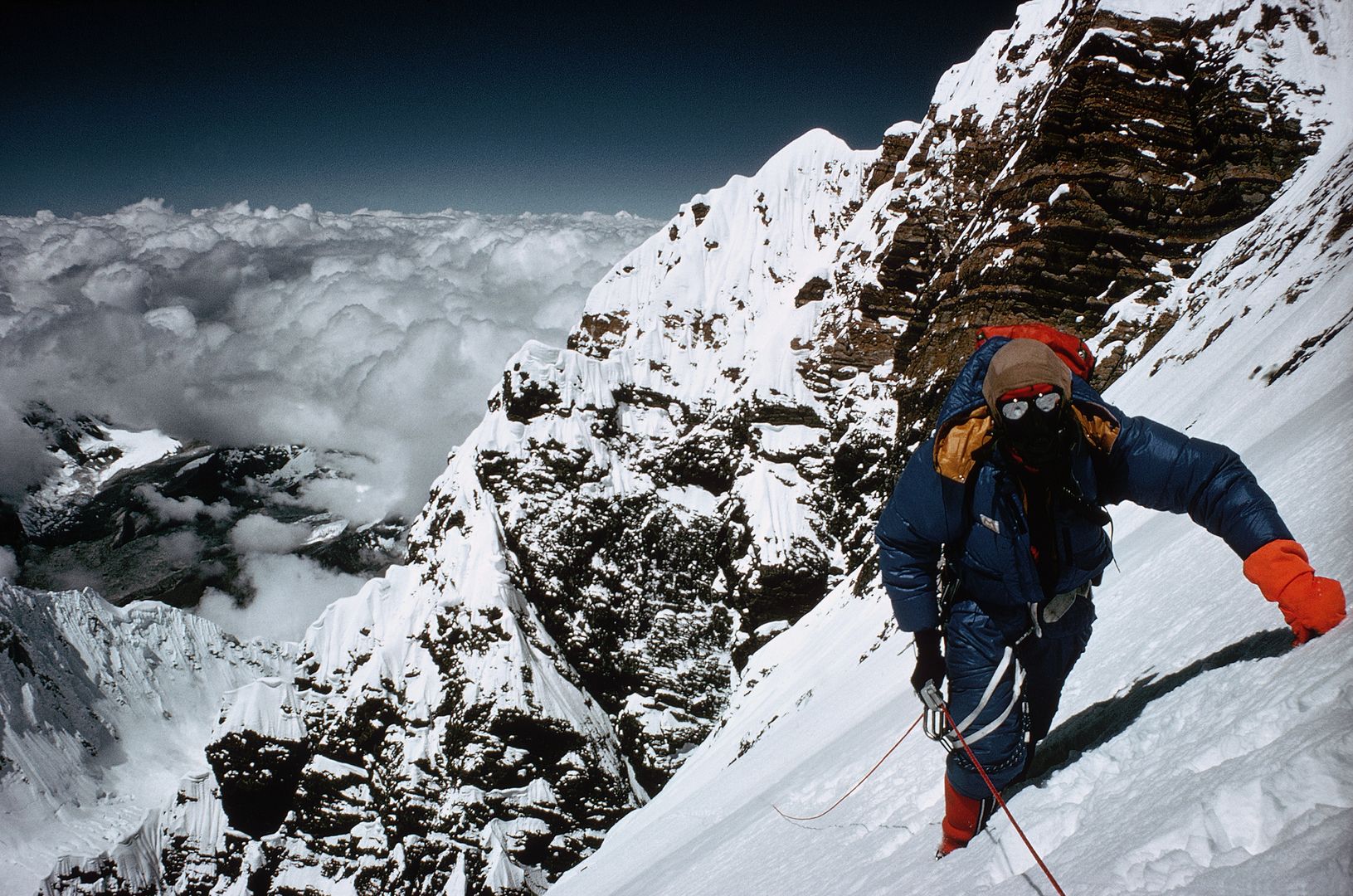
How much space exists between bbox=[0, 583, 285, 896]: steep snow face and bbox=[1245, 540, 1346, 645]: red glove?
12606 cm

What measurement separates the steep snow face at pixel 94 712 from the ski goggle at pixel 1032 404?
125633 millimetres

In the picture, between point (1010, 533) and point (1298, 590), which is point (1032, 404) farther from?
point (1298, 590)

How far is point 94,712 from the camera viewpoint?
4835 inches

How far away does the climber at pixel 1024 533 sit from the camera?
8.68 ft

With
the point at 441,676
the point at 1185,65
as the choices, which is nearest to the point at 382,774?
the point at 441,676

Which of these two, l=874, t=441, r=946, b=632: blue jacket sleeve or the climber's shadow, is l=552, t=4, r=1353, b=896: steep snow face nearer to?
the climber's shadow

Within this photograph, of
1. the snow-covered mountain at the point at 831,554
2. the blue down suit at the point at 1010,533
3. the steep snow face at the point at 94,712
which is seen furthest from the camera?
the steep snow face at the point at 94,712

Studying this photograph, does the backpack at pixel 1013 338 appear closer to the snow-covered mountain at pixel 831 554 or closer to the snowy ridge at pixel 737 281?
the snow-covered mountain at pixel 831 554

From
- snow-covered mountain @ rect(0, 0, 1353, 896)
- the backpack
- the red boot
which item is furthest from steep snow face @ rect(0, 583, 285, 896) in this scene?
the backpack

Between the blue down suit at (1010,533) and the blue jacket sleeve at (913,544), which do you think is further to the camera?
the blue jacket sleeve at (913,544)

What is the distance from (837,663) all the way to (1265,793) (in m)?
23.3

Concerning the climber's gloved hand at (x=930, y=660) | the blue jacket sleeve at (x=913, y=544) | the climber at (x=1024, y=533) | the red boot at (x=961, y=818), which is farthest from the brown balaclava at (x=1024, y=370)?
the red boot at (x=961, y=818)

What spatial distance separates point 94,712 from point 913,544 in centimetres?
17341

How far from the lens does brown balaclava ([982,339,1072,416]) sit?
2639 millimetres
